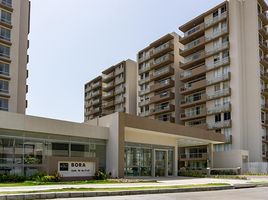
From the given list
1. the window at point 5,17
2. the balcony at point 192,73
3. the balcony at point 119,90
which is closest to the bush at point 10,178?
the window at point 5,17

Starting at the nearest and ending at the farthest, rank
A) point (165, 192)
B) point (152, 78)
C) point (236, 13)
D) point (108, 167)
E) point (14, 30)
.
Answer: point (165, 192) → point (108, 167) → point (14, 30) → point (236, 13) → point (152, 78)

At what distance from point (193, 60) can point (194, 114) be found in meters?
10.7

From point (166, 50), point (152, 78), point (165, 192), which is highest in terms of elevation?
point (166, 50)

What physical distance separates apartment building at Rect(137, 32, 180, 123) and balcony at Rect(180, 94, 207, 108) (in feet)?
9.03

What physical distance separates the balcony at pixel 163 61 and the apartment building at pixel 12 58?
94.8 feet

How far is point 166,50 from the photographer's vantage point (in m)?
78.5

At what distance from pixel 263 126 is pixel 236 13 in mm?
20616

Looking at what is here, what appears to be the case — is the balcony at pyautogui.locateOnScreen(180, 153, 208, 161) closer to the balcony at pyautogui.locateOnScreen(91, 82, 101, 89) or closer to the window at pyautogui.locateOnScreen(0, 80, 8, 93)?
the window at pyautogui.locateOnScreen(0, 80, 8, 93)

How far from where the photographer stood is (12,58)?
2352 inches

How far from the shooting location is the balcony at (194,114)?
2703 inches

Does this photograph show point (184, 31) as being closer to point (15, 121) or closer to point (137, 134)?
point (137, 134)

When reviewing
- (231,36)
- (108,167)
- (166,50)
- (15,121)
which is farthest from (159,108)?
(15,121)

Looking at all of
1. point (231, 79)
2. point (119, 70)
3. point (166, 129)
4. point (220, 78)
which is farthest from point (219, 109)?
point (119, 70)

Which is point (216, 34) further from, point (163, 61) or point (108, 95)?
point (108, 95)
